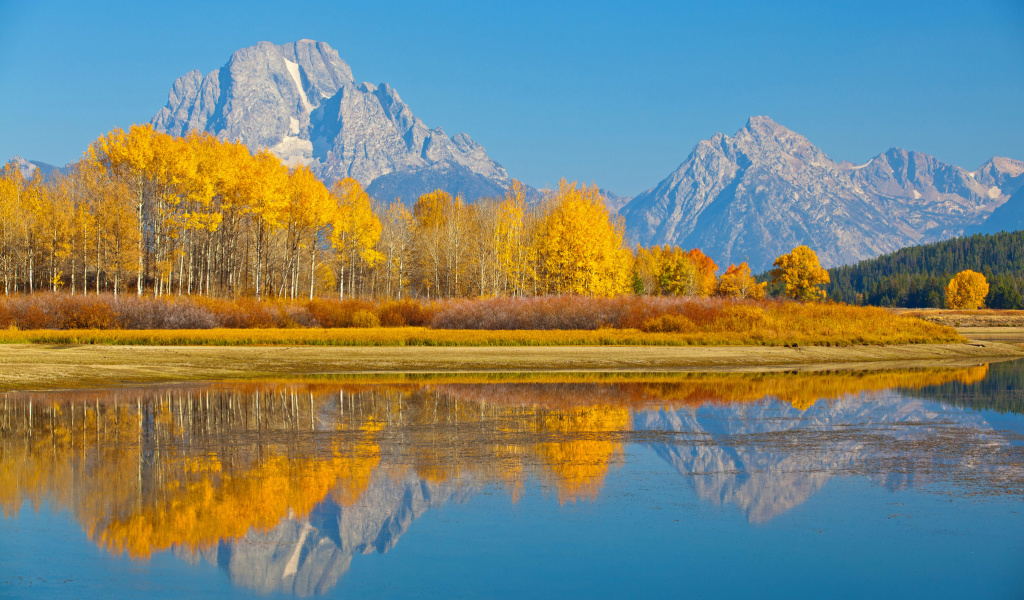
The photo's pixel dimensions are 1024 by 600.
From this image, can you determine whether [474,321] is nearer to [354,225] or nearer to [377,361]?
[377,361]

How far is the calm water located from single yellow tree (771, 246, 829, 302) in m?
107

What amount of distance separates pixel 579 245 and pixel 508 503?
153 ft

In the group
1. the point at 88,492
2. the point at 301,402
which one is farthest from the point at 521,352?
the point at 88,492

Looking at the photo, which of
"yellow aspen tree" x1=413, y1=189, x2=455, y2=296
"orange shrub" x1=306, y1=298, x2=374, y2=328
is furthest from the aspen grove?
"orange shrub" x1=306, y1=298, x2=374, y2=328

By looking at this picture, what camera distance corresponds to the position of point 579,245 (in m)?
54.8

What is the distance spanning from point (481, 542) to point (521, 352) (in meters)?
22.8

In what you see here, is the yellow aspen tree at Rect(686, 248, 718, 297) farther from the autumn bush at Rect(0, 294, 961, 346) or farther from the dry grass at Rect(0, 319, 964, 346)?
the dry grass at Rect(0, 319, 964, 346)

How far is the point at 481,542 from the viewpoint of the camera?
753 centimetres

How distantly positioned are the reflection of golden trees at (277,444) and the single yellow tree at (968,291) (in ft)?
483

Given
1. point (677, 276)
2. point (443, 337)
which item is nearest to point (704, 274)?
point (677, 276)

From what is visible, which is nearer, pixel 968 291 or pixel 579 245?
pixel 579 245

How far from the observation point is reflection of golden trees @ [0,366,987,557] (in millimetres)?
8609

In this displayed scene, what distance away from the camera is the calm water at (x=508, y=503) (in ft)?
22.1

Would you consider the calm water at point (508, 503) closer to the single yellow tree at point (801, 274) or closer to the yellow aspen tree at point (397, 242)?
the yellow aspen tree at point (397, 242)
